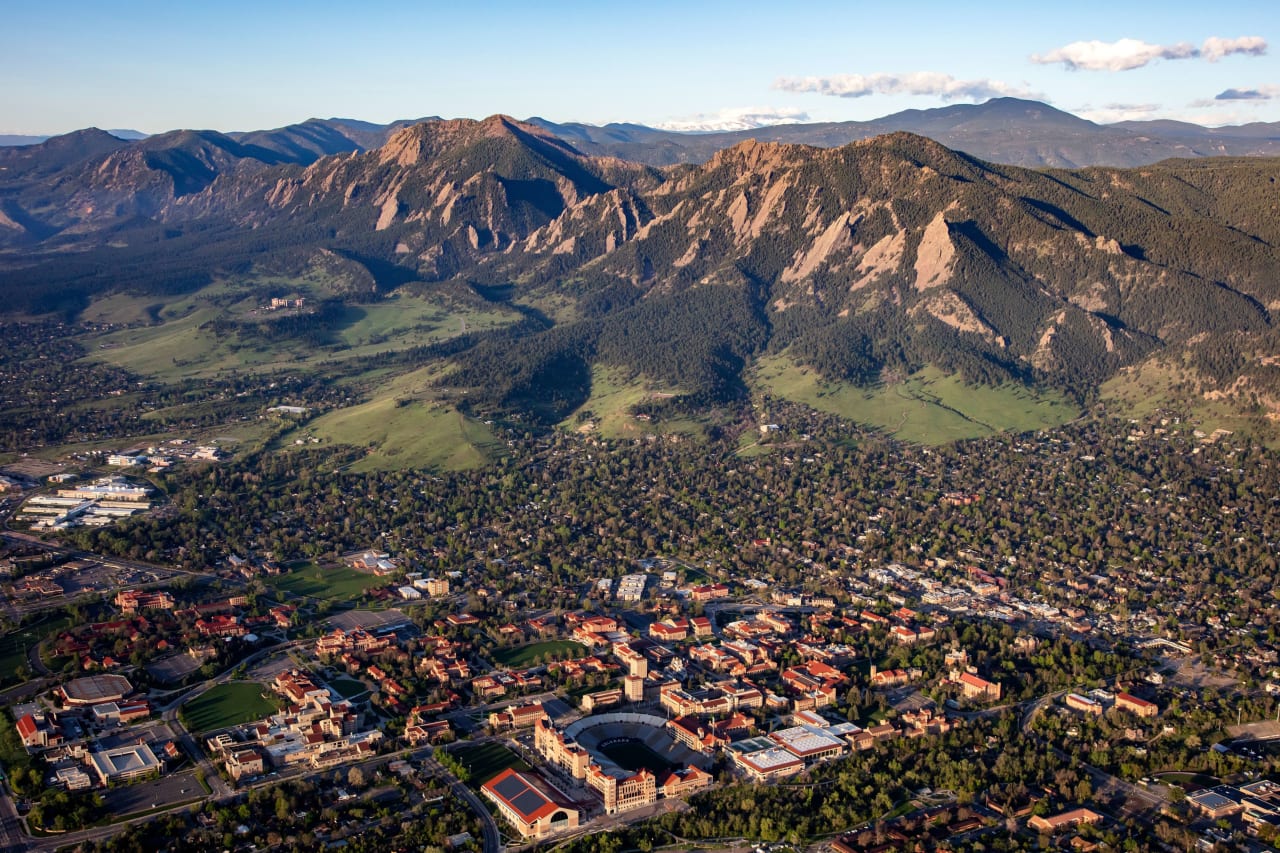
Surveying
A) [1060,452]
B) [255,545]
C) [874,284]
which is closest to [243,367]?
[255,545]

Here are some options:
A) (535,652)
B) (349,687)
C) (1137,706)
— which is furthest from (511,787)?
(1137,706)

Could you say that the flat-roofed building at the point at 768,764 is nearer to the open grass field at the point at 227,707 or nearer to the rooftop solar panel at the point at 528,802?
the rooftop solar panel at the point at 528,802

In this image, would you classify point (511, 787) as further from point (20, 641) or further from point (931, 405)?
point (931, 405)

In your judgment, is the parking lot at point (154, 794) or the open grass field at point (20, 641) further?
the open grass field at point (20, 641)

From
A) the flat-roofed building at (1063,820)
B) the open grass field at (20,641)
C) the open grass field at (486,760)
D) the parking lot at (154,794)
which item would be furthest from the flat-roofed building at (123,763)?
the flat-roofed building at (1063,820)

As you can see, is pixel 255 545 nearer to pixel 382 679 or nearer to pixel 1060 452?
pixel 382 679

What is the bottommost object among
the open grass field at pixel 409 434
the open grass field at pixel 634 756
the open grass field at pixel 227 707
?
the open grass field at pixel 634 756
